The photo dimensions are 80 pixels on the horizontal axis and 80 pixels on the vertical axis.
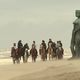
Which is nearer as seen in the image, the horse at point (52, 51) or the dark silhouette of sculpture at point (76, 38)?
the dark silhouette of sculpture at point (76, 38)

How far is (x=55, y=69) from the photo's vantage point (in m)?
16.2

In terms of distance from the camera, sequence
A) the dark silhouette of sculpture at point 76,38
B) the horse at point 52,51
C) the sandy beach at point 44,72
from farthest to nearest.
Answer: the horse at point 52,51, the dark silhouette of sculpture at point 76,38, the sandy beach at point 44,72

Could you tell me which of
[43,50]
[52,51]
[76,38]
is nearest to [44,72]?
[76,38]

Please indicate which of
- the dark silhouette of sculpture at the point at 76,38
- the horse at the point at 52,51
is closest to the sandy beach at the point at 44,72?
the dark silhouette of sculpture at the point at 76,38

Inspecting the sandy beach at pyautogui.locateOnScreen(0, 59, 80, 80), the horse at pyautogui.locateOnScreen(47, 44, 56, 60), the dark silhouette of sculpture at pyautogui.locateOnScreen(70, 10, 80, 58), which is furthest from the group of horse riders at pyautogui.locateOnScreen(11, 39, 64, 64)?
the sandy beach at pyautogui.locateOnScreen(0, 59, 80, 80)

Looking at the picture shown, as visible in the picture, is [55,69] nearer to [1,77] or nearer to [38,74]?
[38,74]

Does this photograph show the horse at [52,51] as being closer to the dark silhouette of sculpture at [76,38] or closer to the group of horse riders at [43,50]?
the group of horse riders at [43,50]

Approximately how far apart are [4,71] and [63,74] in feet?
16.5

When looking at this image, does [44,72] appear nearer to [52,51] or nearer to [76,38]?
[76,38]

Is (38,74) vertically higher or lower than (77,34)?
lower

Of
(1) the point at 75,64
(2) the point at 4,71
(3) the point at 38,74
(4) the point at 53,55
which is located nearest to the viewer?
(3) the point at 38,74

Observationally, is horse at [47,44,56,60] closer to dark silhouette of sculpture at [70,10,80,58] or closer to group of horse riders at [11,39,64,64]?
group of horse riders at [11,39,64,64]

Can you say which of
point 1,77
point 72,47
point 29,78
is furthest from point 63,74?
point 72,47

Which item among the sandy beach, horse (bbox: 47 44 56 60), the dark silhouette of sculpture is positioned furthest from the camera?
horse (bbox: 47 44 56 60)
